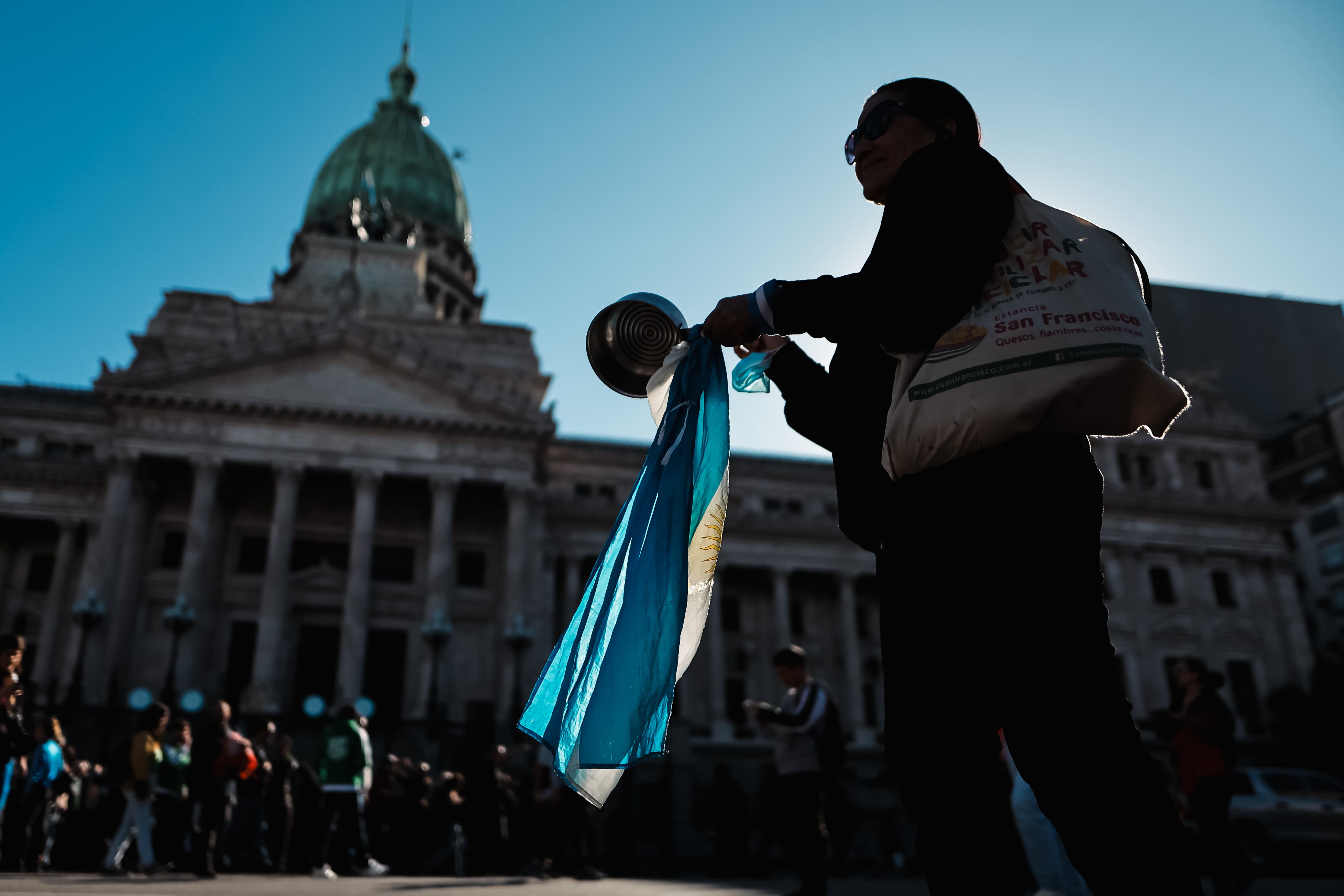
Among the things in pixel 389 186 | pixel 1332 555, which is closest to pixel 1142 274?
pixel 1332 555

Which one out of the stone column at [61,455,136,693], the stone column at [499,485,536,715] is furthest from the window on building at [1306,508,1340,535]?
the stone column at [61,455,136,693]

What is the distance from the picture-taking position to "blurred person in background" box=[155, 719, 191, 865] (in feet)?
36.8

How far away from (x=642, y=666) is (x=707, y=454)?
831 millimetres

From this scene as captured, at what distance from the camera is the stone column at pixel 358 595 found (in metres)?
30.9

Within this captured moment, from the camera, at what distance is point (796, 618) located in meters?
43.3

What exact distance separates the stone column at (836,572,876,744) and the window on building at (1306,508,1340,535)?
80.2 feet

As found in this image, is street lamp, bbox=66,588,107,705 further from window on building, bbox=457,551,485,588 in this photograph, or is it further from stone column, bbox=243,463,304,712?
window on building, bbox=457,551,485,588

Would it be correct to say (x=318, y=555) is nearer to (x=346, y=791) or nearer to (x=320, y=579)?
(x=320, y=579)

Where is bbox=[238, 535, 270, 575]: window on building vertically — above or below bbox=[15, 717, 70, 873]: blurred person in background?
above

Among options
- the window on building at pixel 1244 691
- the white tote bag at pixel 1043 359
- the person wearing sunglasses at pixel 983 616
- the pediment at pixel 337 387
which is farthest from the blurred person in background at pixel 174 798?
the window on building at pixel 1244 691

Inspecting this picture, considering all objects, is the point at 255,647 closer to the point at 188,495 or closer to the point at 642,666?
the point at 188,495

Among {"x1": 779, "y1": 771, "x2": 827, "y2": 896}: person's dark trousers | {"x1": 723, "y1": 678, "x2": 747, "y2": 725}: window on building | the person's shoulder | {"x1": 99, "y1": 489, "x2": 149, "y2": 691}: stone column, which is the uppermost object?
{"x1": 99, "y1": 489, "x2": 149, "y2": 691}: stone column

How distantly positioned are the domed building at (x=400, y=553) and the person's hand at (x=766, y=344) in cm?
1996

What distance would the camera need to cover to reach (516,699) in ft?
98.5
